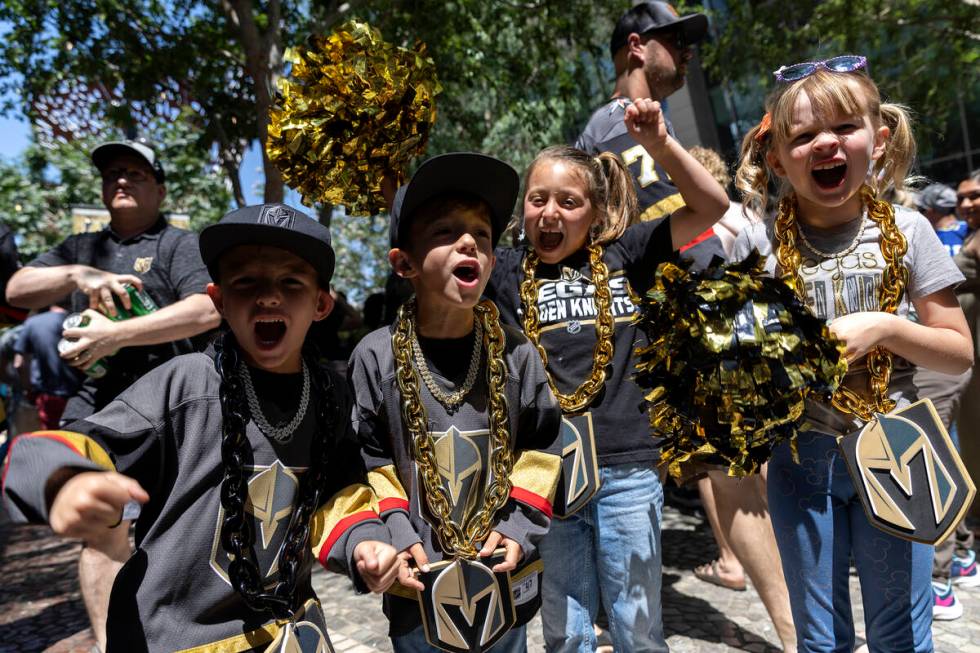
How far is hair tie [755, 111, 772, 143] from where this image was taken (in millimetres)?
2297

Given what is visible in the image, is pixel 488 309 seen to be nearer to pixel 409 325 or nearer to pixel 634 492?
pixel 409 325

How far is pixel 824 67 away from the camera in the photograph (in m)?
2.18

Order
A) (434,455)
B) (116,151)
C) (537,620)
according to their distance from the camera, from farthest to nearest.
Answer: (537,620)
(116,151)
(434,455)

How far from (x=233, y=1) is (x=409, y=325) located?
25.1ft

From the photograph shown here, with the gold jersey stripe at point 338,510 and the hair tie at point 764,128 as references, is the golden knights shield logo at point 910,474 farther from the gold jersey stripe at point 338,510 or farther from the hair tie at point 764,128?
the gold jersey stripe at point 338,510

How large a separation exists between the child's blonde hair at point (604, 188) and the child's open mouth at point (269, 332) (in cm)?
113

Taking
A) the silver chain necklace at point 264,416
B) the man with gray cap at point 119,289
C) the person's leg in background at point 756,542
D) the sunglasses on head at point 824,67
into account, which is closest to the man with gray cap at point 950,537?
the person's leg in background at point 756,542

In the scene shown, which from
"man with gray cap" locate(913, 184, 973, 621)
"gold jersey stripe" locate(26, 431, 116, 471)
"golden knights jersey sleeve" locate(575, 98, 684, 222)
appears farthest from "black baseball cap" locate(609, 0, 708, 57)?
"gold jersey stripe" locate(26, 431, 116, 471)

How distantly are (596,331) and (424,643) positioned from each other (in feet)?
3.64

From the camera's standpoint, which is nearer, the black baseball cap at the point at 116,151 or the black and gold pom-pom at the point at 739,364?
the black and gold pom-pom at the point at 739,364

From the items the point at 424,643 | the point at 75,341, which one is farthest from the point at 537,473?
the point at 75,341

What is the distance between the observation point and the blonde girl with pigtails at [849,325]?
2014 millimetres

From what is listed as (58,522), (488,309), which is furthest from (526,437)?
(58,522)

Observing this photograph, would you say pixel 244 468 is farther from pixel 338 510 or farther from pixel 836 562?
pixel 836 562
